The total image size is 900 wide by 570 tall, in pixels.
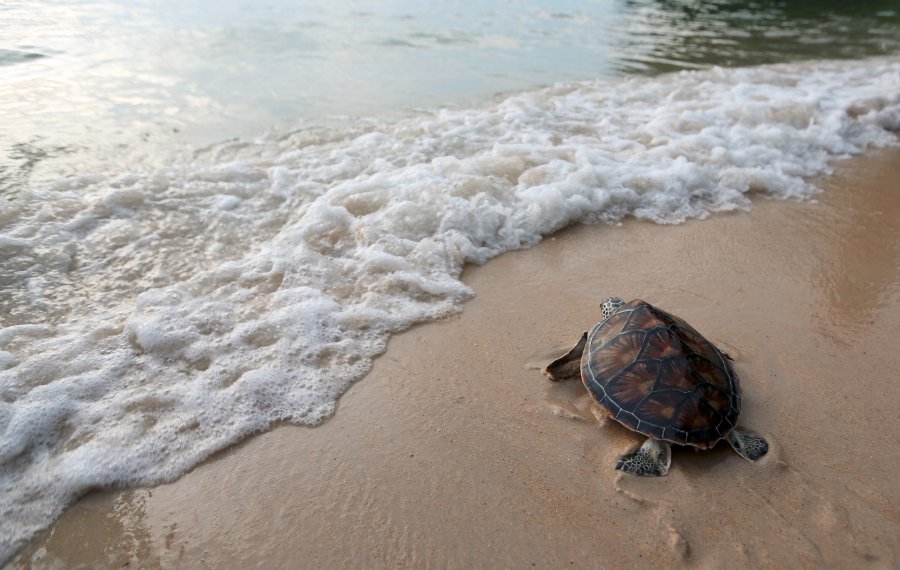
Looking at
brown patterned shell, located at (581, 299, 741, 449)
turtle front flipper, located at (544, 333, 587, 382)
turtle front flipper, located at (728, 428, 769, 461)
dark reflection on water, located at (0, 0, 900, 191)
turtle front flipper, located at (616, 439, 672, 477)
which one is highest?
dark reflection on water, located at (0, 0, 900, 191)

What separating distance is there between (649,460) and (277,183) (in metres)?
4.40

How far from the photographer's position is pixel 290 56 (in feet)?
32.2

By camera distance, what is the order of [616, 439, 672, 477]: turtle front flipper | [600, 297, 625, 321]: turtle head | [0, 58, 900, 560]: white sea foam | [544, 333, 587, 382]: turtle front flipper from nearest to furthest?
[616, 439, 672, 477]: turtle front flipper
[0, 58, 900, 560]: white sea foam
[544, 333, 587, 382]: turtle front flipper
[600, 297, 625, 321]: turtle head

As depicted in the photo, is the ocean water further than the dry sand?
Yes

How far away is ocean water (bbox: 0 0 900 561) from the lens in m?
3.08

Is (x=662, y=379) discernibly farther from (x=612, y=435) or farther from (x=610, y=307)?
(x=610, y=307)

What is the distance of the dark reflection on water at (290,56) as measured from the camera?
664 centimetres

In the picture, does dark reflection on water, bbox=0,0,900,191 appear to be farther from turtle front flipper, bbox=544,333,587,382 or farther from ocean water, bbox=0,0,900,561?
turtle front flipper, bbox=544,333,587,382

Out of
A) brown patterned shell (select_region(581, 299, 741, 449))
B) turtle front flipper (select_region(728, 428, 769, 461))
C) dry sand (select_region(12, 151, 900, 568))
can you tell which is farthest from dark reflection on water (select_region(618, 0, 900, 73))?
turtle front flipper (select_region(728, 428, 769, 461))

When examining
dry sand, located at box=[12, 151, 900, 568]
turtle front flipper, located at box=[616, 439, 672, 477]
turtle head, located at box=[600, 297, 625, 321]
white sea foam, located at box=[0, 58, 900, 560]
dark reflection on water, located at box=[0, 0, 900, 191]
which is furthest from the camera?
dark reflection on water, located at box=[0, 0, 900, 191]

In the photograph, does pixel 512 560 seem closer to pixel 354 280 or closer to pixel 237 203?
pixel 354 280

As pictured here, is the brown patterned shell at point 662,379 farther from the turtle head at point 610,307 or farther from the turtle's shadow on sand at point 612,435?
the turtle head at point 610,307

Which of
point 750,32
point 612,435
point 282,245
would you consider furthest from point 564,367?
point 750,32

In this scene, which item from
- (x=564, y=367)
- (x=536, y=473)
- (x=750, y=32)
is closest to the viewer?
(x=536, y=473)
